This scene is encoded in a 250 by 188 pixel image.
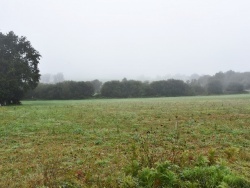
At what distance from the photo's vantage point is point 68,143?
12477mm

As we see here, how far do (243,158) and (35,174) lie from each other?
7.21 metres

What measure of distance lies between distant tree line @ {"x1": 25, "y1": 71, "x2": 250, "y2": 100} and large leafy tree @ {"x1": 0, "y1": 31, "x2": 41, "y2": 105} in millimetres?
36214

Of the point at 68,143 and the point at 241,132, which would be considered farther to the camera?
the point at 241,132

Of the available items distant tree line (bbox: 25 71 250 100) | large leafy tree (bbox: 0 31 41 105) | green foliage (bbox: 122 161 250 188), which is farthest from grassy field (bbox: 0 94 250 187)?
distant tree line (bbox: 25 71 250 100)

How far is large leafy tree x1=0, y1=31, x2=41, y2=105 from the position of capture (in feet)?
145

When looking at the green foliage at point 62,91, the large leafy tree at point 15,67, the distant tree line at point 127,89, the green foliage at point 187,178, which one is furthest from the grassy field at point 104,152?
the distant tree line at point 127,89

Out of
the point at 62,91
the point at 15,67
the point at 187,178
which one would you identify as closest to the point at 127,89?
the point at 62,91

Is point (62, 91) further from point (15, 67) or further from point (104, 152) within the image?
point (104, 152)

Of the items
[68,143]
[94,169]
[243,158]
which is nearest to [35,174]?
[94,169]

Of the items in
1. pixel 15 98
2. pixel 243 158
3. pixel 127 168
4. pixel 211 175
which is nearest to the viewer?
pixel 211 175

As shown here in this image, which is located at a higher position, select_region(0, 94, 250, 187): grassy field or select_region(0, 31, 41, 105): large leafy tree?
select_region(0, 31, 41, 105): large leafy tree

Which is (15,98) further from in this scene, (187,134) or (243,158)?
(243,158)

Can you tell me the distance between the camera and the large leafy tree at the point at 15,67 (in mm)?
44094

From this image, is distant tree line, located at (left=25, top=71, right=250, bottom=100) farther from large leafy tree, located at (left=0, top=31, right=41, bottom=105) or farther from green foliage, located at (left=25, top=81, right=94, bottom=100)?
large leafy tree, located at (left=0, top=31, right=41, bottom=105)
